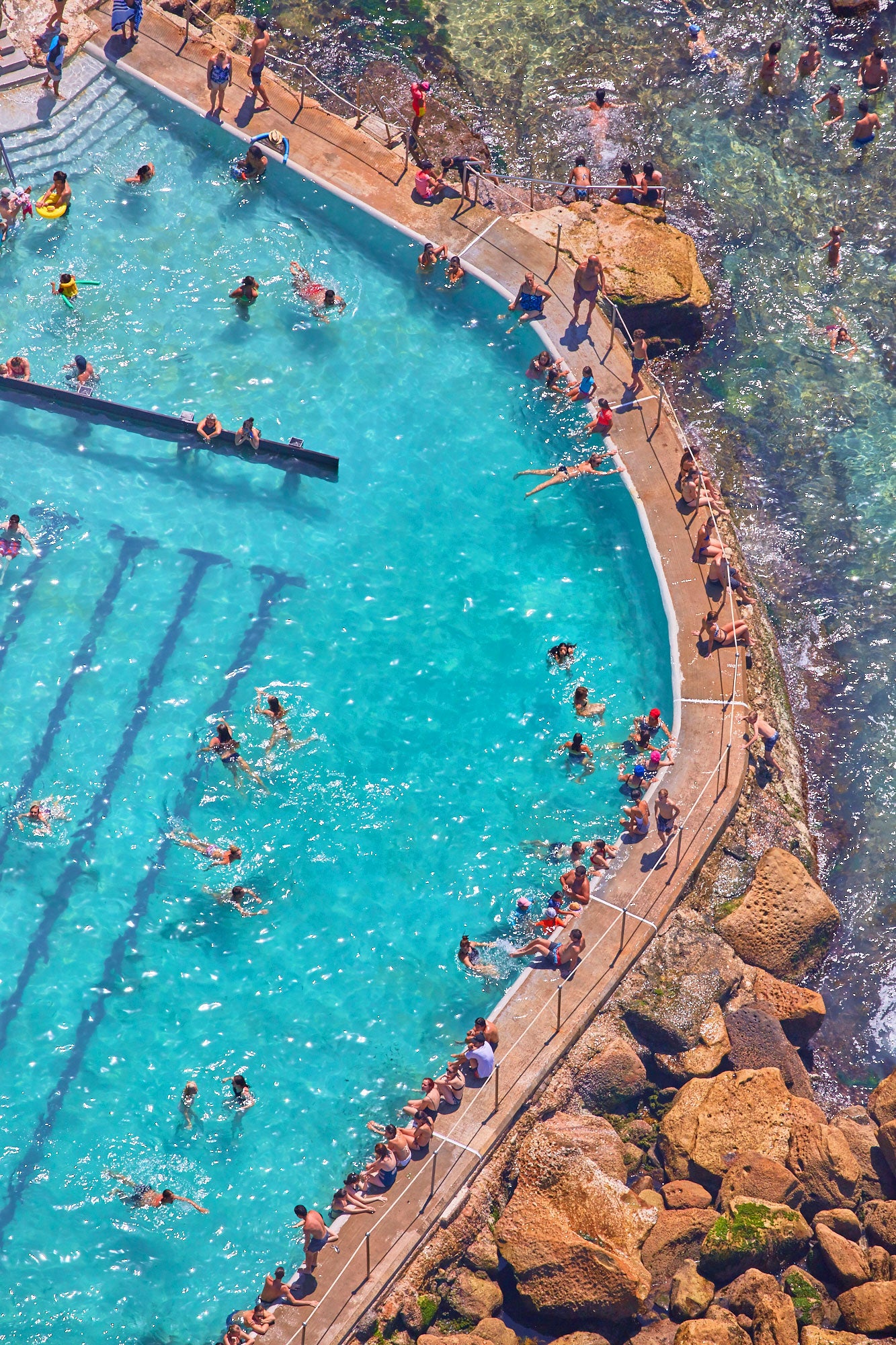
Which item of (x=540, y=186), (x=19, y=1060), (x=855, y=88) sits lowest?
(x=19, y=1060)

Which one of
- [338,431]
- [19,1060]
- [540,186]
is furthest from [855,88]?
[19,1060]

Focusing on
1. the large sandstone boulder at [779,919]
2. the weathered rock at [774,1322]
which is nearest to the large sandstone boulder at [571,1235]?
the weathered rock at [774,1322]

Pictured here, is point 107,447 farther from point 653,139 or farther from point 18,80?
point 653,139

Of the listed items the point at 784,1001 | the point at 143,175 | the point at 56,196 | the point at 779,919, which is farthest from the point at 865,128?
the point at 784,1001

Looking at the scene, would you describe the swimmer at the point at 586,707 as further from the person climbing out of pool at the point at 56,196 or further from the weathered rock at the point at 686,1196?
the person climbing out of pool at the point at 56,196

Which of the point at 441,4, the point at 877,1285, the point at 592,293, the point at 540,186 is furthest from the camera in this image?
the point at 441,4

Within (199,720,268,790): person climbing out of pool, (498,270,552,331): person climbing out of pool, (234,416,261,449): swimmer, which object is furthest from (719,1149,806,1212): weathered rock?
(498,270,552,331): person climbing out of pool

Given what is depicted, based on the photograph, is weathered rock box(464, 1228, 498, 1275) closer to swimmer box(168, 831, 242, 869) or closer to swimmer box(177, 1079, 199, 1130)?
swimmer box(177, 1079, 199, 1130)

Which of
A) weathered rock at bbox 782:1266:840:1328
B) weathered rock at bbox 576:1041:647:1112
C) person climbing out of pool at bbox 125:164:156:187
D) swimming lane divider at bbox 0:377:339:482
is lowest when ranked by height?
weathered rock at bbox 782:1266:840:1328
